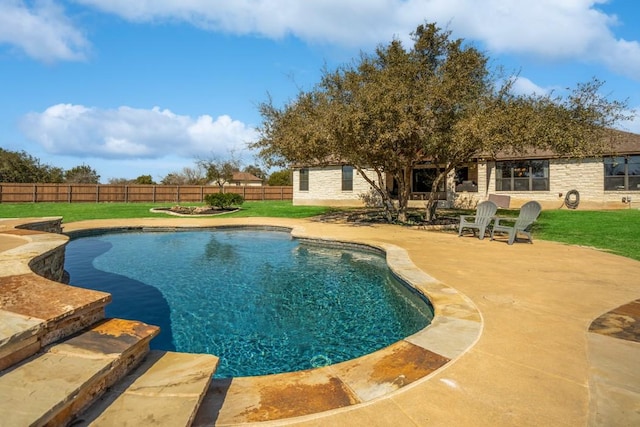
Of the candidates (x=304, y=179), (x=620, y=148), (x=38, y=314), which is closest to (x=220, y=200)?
(x=304, y=179)

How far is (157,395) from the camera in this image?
2.04m

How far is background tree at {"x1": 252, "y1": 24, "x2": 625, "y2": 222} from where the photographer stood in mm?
9828

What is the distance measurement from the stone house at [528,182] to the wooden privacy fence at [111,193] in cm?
1160

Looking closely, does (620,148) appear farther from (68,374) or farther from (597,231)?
(68,374)

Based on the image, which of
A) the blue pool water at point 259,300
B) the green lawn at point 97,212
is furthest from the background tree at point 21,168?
the blue pool water at point 259,300

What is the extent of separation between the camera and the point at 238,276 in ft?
22.6

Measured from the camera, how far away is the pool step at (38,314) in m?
1.99

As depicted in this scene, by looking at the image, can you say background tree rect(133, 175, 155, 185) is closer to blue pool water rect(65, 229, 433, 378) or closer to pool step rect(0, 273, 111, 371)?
blue pool water rect(65, 229, 433, 378)

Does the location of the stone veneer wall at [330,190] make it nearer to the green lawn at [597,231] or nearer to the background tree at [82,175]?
the green lawn at [597,231]

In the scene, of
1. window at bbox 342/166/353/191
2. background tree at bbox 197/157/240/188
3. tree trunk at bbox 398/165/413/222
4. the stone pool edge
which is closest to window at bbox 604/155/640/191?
tree trunk at bbox 398/165/413/222

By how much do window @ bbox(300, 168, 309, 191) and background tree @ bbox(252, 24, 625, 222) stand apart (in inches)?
501

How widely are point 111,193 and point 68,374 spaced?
31109 millimetres

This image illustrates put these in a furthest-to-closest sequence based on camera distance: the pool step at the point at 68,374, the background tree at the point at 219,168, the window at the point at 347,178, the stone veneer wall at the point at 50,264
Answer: the background tree at the point at 219,168, the window at the point at 347,178, the stone veneer wall at the point at 50,264, the pool step at the point at 68,374

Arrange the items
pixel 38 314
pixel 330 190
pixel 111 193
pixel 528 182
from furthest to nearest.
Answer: pixel 111 193
pixel 330 190
pixel 528 182
pixel 38 314
